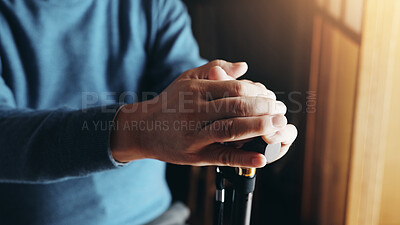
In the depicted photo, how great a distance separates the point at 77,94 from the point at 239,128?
20.6 inches

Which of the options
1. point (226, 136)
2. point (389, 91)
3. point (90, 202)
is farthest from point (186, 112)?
point (389, 91)

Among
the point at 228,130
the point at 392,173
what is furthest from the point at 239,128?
the point at 392,173

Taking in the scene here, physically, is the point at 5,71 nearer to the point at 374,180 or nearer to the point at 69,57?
the point at 69,57

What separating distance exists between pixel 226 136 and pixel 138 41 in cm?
56

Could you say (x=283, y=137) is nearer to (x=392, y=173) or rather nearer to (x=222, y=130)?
(x=222, y=130)

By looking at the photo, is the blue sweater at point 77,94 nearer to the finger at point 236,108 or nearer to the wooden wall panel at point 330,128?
the finger at point 236,108

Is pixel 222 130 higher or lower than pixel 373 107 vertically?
higher

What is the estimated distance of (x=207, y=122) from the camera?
47 centimetres

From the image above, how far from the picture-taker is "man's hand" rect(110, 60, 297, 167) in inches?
18.1

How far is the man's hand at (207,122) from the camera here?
461 millimetres

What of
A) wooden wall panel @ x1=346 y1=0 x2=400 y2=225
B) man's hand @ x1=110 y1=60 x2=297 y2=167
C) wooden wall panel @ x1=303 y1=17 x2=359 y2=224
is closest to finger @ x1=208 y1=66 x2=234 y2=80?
man's hand @ x1=110 y1=60 x2=297 y2=167

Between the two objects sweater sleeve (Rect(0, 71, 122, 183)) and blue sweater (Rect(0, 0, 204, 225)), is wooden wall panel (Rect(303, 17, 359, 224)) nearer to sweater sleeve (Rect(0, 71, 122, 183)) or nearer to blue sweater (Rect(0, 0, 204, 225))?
blue sweater (Rect(0, 0, 204, 225))

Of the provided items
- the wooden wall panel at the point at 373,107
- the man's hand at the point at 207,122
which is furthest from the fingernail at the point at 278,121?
the wooden wall panel at the point at 373,107

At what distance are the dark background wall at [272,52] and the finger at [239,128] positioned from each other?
1.42 metres
